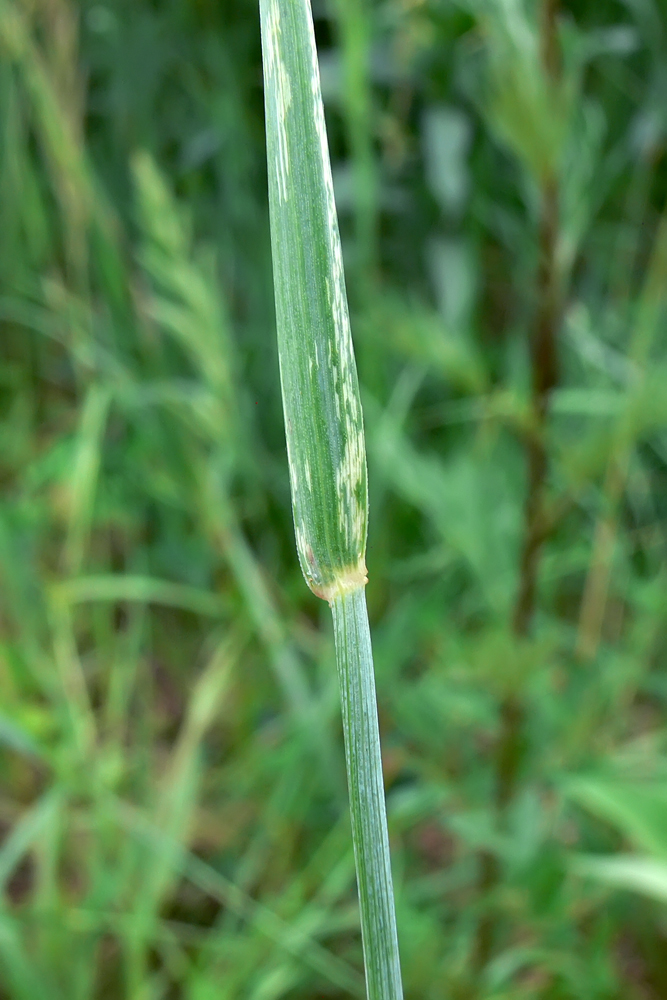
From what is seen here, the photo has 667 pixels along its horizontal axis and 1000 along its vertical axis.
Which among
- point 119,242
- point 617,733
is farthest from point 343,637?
point 119,242

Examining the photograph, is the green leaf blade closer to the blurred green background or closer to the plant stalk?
the plant stalk

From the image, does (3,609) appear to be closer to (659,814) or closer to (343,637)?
(659,814)

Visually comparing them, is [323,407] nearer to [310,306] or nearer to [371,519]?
[310,306]

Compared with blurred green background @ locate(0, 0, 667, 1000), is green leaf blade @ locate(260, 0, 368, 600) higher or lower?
lower

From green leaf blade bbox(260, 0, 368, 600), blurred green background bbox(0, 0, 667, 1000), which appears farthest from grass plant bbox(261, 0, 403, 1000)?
blurred green background bbox(0, 0, 667, 1000)

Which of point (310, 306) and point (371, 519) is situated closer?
point (310, 306)

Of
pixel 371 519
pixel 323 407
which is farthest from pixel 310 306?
pixel 371 519

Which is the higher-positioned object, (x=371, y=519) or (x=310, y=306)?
(x=371, y=519)
